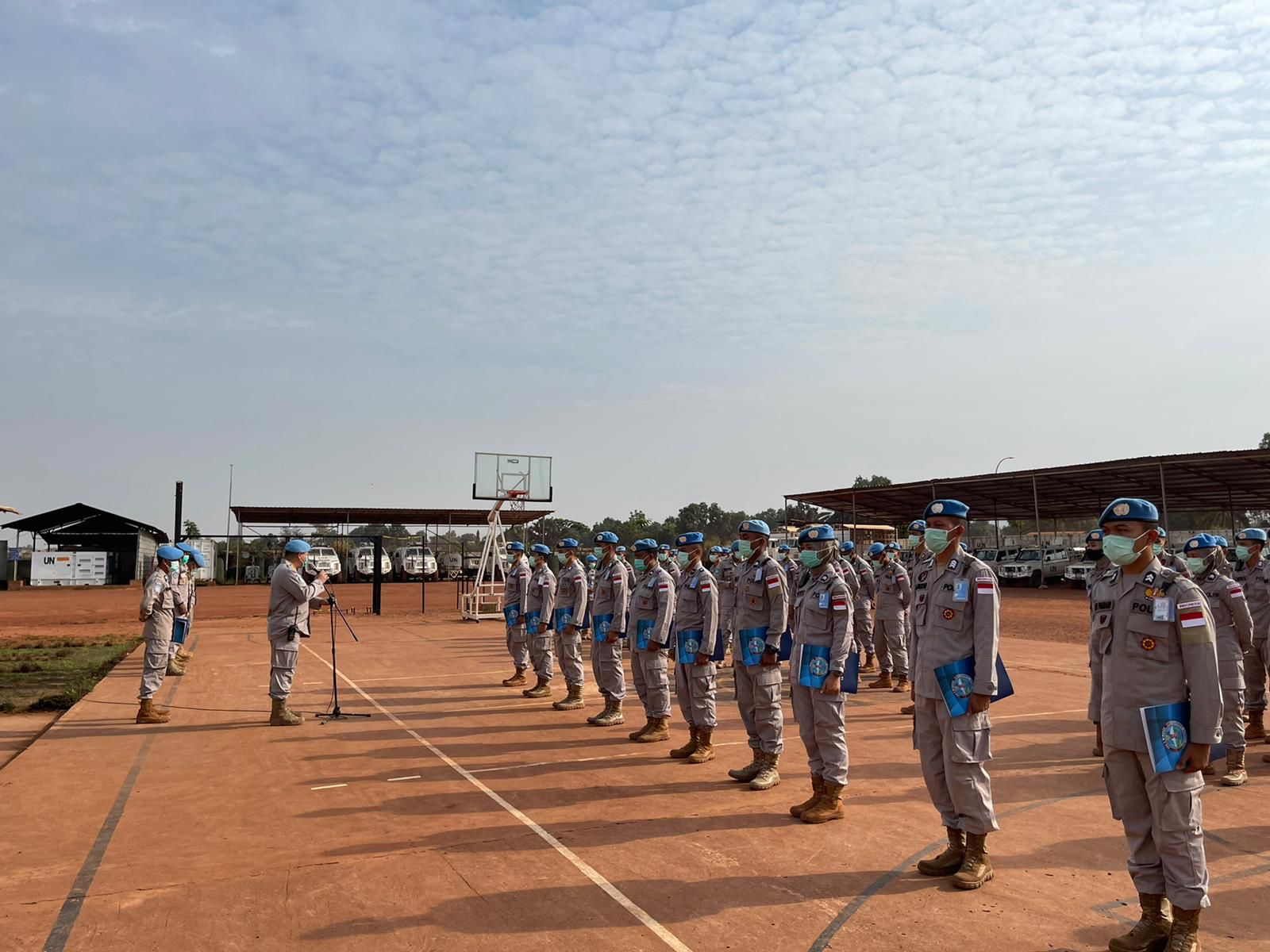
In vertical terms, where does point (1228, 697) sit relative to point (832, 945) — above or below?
above

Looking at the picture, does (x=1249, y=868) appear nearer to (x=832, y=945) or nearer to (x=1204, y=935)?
(x=1204, y=935)

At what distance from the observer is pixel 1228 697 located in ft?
23.9

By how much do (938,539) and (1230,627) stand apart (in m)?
4.19

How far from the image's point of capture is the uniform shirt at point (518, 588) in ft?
39.9

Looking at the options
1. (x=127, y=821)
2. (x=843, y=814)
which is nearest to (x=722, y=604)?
(x=843, y=814)

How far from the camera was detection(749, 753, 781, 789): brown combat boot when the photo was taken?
666cm

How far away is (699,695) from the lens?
7.85 meters

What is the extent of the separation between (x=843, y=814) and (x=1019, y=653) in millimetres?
11555

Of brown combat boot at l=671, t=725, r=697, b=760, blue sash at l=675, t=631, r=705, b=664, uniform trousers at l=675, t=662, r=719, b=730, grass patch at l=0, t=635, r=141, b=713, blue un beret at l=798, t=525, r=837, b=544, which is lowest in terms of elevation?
grass patch at l=0, t=635, r=141, b=713

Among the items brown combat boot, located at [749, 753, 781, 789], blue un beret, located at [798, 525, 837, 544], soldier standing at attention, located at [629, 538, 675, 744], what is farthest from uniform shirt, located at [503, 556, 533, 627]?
blue un beret, located at [798, 525, 837, 544]

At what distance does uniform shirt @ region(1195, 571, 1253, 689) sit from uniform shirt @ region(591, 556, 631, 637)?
5.70 meters

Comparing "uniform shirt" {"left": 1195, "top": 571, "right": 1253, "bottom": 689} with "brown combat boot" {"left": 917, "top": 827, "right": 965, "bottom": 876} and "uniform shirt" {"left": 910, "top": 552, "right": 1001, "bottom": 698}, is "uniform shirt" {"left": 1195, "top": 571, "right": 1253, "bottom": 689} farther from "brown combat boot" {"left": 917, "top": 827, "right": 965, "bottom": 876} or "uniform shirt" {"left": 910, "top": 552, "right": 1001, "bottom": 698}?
"brown combat boot" {"left": 917, "top": 827, "right": 965, "bottom": 876}

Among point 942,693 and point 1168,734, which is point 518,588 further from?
point 1168,734

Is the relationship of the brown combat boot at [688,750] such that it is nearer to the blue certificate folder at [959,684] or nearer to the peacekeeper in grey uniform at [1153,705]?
the blue certificate folder at [959,684]
